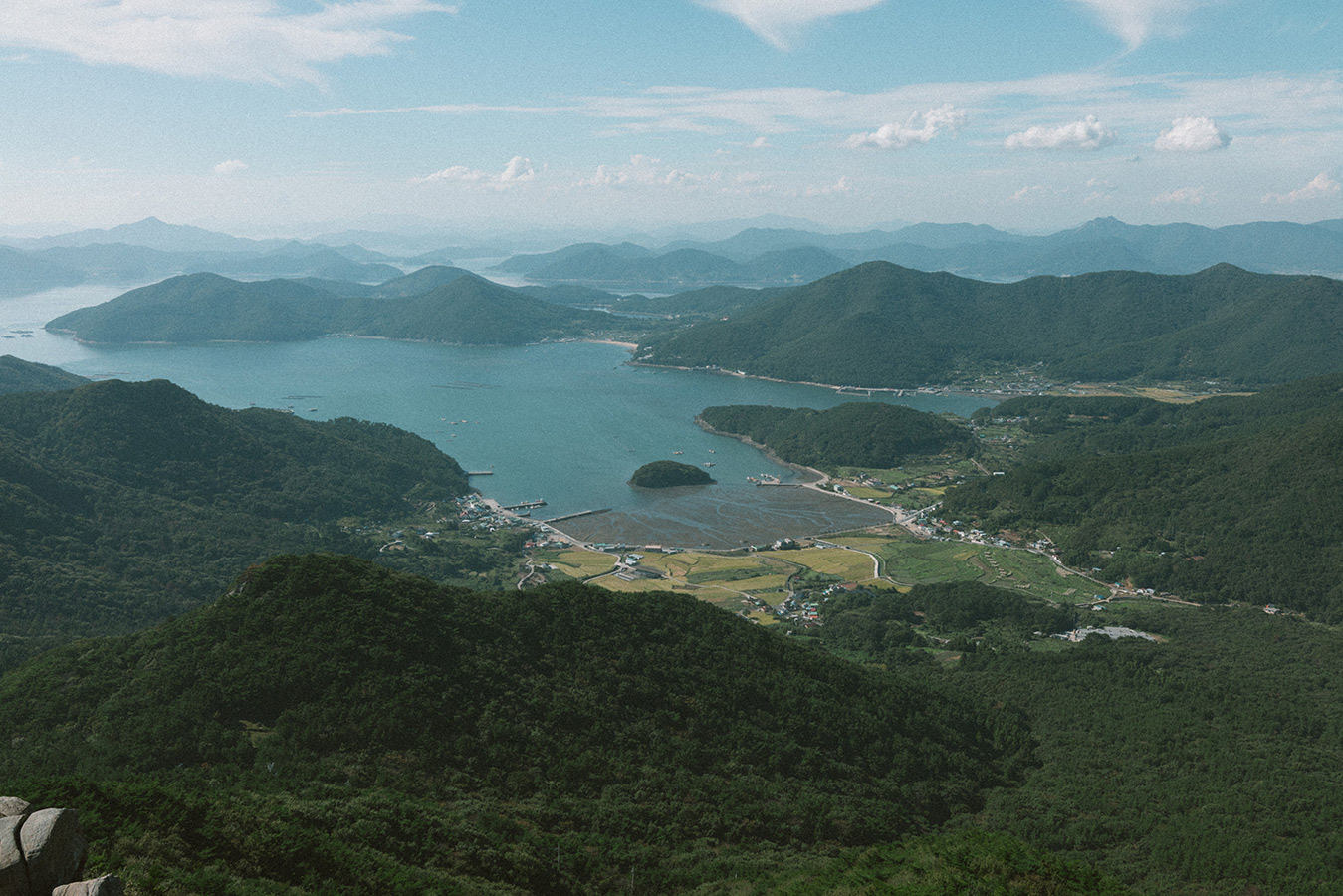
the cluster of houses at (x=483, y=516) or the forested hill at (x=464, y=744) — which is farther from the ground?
the forested hill at (x=464, y=744)

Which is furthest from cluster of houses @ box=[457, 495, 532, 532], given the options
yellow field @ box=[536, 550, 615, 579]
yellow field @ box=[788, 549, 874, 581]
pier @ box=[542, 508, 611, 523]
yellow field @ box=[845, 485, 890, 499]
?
yellow field @ box=[845, 485, 890, 499]

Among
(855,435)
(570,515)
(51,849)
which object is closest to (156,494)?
(570,515)

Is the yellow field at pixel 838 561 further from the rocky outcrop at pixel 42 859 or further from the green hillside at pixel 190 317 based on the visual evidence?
the green hillside at pixel 190 317

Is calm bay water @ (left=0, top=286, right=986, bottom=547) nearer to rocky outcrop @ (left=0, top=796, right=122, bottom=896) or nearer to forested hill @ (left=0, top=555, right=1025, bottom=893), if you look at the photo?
forested hill @ (left=0, top=555, right=1025, bottom=893)

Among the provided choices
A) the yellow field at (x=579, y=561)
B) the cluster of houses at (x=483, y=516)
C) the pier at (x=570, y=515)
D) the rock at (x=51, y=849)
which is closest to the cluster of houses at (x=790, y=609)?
the yellow field at (x=579, y=561)

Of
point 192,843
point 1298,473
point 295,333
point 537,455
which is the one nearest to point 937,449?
point 1298,473
